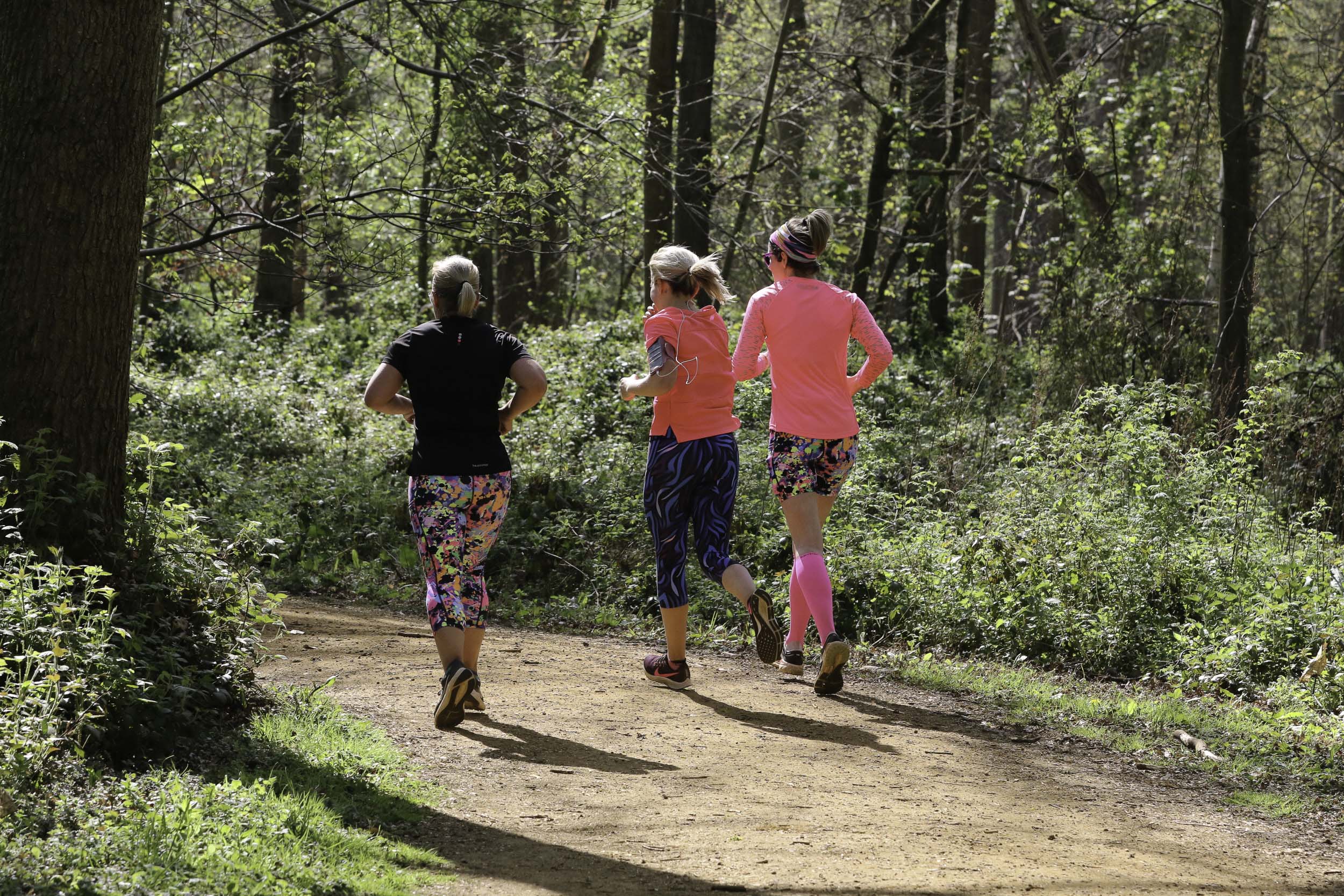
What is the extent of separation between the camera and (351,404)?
15633 millimetres

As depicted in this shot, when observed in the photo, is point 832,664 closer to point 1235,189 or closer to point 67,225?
point 67,225

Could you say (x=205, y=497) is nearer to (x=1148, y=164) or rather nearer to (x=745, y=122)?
(x=745, y=122)

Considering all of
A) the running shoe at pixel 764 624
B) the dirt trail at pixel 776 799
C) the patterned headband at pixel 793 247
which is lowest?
the dirt trail at pixel 776 799

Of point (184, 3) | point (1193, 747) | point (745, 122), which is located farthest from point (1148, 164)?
point (1193, 747)

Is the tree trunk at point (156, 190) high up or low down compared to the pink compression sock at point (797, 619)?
up

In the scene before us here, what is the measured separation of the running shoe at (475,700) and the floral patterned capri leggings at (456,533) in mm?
276

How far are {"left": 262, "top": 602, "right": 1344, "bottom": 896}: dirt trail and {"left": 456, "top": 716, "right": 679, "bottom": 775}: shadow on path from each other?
1 centimetres

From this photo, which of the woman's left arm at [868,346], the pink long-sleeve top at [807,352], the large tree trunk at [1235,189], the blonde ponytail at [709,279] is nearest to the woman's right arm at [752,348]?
the pink long-sleeve top at [807,352]

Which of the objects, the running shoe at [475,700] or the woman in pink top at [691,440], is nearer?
the running shoe at [475,700]

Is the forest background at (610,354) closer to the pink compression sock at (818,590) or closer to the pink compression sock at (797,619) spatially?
the pink compression sock at (797,619)

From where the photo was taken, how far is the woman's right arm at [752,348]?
688cm

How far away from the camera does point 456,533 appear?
19.9 feet

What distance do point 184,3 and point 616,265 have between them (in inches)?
772

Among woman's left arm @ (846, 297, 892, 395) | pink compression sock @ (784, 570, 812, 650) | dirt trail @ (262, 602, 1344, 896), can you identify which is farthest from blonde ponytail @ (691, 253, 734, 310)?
dirt trail @ (262, 602, 1344, 896)
